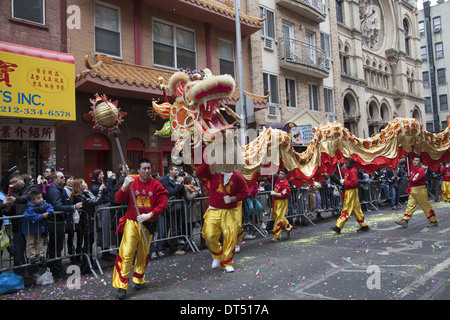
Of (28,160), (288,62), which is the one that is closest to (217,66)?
(288,62)

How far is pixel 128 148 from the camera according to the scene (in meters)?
11.6

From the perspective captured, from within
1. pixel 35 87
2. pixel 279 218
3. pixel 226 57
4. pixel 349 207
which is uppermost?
pixel 226 57

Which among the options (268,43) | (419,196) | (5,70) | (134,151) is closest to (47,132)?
(5,70)

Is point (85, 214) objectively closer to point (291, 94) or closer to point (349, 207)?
point (349, 207)

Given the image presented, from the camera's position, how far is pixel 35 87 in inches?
326

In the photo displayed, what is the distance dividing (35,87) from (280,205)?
622cm

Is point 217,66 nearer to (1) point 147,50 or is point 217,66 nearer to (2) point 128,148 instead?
(1) point 147,50

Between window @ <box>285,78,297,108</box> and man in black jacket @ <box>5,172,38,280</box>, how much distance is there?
13887 mm

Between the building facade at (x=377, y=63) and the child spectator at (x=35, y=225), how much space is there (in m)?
18.2

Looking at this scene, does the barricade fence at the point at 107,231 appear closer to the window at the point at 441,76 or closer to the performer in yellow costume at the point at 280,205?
the performer in yellow costume at the point at 280,205

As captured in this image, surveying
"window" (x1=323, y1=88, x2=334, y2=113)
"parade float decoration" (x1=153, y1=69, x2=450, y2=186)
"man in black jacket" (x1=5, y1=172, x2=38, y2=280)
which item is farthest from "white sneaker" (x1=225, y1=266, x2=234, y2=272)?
"window" (x1=323, y1=88, x2=334, y2=113)

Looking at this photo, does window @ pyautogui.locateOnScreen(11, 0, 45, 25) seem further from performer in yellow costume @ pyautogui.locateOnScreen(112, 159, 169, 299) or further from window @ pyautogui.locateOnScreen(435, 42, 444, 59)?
window @ pyautogui.locateOnScreen(435, 42, 444, 59)

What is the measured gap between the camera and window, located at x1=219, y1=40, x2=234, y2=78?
49.1ft

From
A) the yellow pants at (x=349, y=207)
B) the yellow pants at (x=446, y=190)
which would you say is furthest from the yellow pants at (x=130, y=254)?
the yellow pants at (x=446, y=190)
